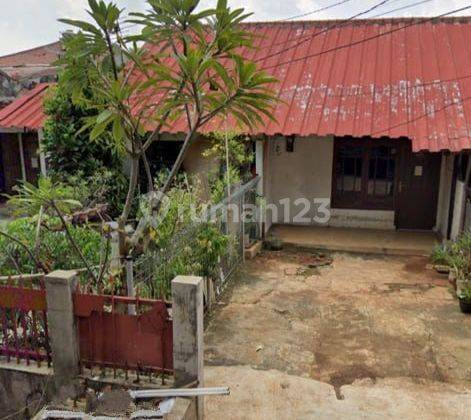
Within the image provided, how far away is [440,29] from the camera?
11547 mm

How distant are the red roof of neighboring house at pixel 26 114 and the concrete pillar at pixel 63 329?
7.44 m

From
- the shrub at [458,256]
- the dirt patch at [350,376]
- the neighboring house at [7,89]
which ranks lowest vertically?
the dirt patch at [350,376]

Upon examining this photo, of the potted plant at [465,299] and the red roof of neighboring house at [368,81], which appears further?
the red roof of neighboring house at [368,81]

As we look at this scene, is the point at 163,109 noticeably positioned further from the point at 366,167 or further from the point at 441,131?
the point at 366,167

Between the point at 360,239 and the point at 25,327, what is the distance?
7.46 meters

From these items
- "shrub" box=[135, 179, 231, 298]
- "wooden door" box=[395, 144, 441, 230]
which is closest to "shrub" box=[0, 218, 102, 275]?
"shrub" box=[135, 179, 231, 298]

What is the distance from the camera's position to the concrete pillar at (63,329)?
392cm

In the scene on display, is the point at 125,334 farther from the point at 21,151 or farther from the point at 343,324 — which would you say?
Answer: the point at 21,151

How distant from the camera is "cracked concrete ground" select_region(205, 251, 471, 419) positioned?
4578 mm

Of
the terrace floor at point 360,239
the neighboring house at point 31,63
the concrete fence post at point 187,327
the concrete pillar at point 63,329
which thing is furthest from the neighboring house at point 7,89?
the concrete fence post at point 187,327

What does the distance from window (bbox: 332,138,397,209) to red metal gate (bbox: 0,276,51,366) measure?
7.90 metres

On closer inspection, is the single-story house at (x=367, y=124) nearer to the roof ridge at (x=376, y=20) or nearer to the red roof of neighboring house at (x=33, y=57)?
the roof ridge at (x=376, y=20)

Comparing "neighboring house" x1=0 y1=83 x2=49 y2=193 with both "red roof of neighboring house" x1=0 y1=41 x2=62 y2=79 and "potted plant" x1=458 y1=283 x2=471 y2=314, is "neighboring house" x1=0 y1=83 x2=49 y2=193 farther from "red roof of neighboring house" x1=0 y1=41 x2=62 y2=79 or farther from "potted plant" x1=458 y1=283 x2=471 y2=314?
"potted plant" x1=458 y1=283 x2=471 y2=314

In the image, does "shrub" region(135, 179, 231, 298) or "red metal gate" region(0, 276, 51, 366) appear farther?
"shrub" region(135, 179, 231, 298)
